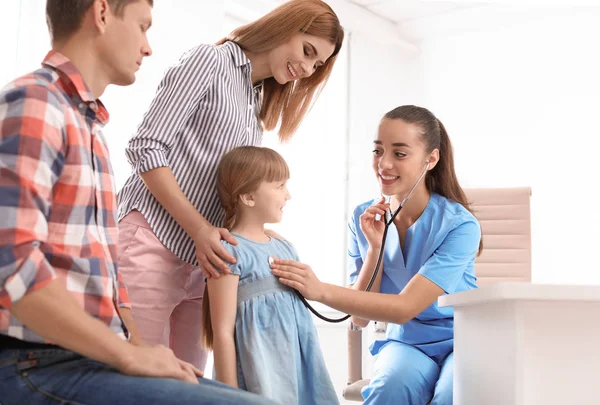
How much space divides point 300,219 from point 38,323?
364cm

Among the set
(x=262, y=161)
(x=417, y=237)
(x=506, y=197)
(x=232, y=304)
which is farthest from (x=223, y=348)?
(x=506, y=197)

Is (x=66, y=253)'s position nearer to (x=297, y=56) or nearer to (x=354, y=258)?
A: (x=297, y=56)

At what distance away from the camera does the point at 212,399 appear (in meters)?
0.91

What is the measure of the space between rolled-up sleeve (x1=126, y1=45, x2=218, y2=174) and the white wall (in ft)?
11.5

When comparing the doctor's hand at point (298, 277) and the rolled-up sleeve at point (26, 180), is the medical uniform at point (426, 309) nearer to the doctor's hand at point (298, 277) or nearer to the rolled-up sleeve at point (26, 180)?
the doctor's hand at point (298, 277)

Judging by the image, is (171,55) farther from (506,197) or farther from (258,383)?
(258,383)

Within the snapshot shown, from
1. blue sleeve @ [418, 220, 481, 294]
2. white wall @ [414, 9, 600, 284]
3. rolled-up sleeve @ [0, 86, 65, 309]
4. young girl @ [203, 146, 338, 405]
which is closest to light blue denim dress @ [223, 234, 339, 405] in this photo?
young girl @ [203, 146, 338, 405]

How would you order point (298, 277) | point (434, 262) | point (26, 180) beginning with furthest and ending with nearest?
point (434, 262)
point (298, 277)
point (26, 180)

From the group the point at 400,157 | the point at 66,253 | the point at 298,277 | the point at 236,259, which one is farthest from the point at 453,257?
the point at 66,253

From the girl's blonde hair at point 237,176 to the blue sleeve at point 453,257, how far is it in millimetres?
477

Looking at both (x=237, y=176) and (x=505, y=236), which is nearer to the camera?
(x=237, y=176)

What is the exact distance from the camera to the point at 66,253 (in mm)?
946

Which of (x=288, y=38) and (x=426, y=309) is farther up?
(x=288, y=38)

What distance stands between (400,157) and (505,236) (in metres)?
0.95
